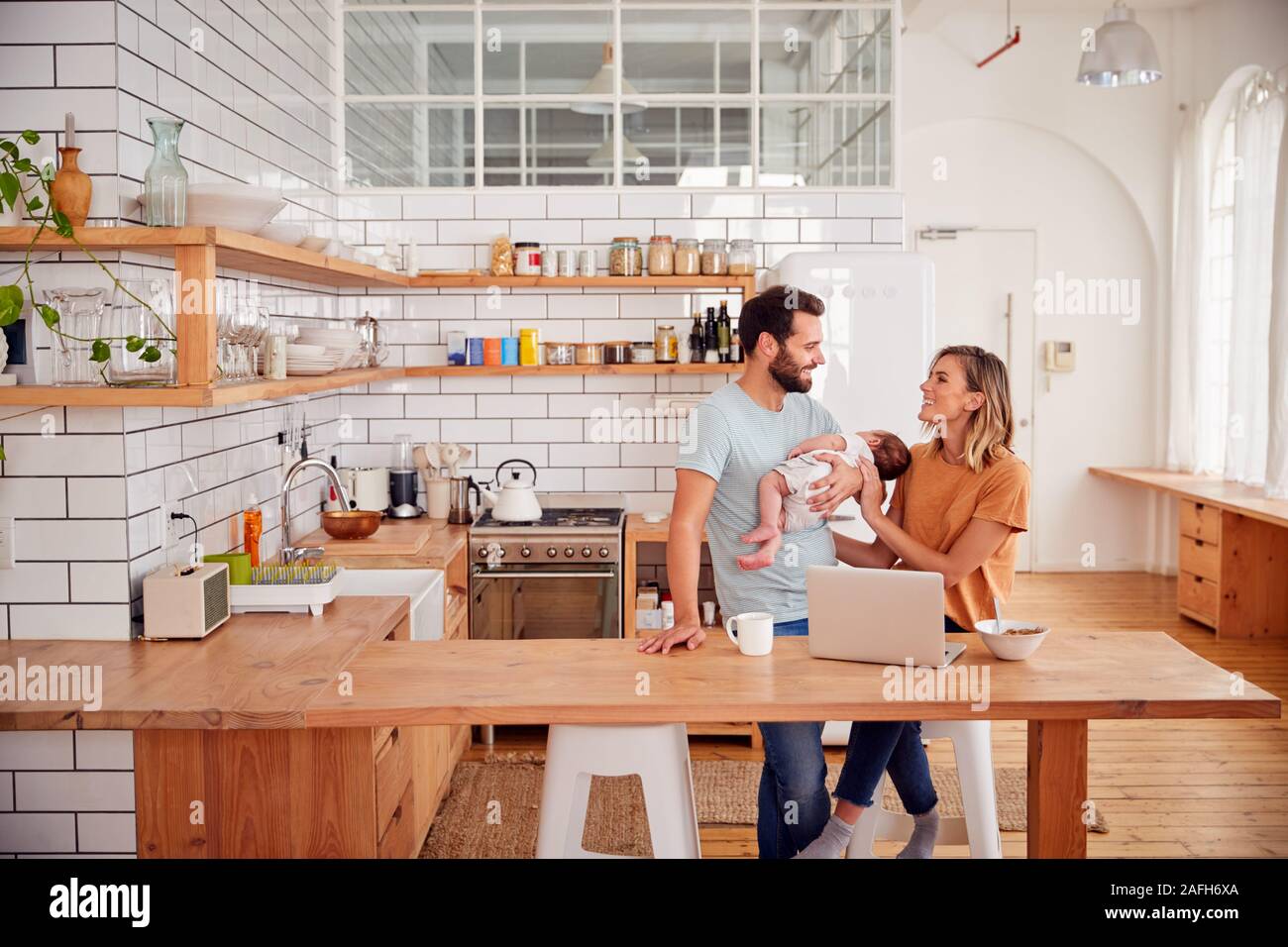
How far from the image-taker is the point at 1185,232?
7762 mm

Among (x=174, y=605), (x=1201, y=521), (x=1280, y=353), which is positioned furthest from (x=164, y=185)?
(x=1201, y=521)

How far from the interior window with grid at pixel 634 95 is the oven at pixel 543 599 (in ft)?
5.86

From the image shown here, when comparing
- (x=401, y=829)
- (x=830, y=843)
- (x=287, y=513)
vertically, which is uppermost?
(x=287, y=513)

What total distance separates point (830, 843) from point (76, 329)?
2.12 metres

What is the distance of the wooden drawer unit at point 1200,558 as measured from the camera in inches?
255

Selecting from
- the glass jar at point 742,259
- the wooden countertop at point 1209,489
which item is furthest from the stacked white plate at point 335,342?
the wooden countertop at point 1209,489

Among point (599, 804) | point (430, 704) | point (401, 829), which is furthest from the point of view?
point (599, 804)

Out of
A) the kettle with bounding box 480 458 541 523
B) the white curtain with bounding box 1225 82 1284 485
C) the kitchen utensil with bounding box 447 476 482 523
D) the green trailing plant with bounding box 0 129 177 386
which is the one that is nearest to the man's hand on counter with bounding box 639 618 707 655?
the green trailing plant with bounding box 0 129 177 386

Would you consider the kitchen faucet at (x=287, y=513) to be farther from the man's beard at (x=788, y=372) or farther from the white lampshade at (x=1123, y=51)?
the white lampshade at (x=1123, y=51)

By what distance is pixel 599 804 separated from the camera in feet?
13.7

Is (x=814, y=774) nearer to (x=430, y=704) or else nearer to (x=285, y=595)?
(x=430, y=704)

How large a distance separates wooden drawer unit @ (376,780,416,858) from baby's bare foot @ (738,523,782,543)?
1.12 meters

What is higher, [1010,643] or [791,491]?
[791,491]
